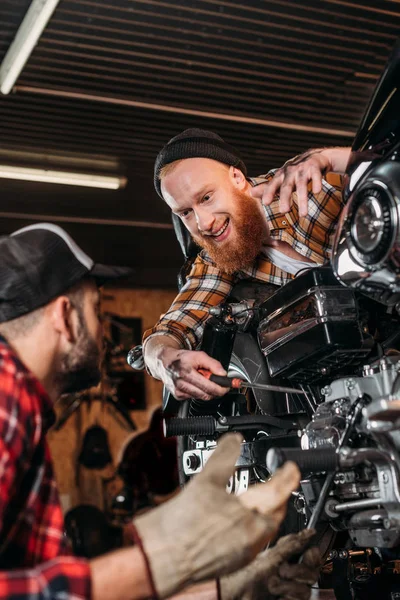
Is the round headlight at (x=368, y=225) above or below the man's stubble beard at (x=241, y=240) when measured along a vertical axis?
below

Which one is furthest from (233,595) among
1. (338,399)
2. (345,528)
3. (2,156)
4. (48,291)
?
(2,156)

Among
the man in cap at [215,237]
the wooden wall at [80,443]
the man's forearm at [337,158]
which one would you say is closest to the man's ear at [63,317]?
the man in cap at [215,237]

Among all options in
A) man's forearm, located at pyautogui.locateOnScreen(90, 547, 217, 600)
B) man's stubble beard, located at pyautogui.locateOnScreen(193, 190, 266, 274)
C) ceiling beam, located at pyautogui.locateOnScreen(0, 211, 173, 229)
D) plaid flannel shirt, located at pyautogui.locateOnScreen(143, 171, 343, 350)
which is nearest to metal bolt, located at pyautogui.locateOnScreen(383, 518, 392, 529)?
man's forearm, located at pyautogui.locateOnScreen(90, 547, 217, 600)

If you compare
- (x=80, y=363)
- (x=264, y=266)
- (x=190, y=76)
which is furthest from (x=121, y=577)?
(x=190, y=76)

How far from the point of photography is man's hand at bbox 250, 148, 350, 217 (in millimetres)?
1817

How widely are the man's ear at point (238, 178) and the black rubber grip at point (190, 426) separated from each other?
843 mm

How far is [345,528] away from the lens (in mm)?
1815

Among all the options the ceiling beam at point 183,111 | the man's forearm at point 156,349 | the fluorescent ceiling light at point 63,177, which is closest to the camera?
the man's forearm at point 156,349

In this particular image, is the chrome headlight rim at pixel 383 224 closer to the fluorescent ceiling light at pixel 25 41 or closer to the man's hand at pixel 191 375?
the man's hand at pixel 191 375

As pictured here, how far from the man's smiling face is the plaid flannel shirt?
0.06m

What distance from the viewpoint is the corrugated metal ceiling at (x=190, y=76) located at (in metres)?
4.11

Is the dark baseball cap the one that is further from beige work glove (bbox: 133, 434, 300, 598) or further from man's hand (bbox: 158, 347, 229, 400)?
man's hand (bbox: 158, 347, 229, 400)

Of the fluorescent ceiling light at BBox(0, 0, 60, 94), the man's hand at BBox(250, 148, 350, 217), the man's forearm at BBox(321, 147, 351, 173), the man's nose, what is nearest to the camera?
the man's hand at BBox(250, 148, 350, 217)

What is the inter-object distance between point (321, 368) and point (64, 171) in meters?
4.31
